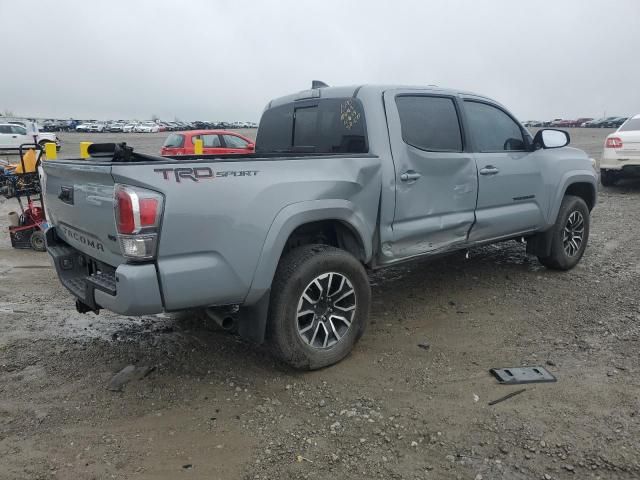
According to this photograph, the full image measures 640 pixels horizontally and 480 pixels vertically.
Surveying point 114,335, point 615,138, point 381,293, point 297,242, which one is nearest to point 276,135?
point 297,242

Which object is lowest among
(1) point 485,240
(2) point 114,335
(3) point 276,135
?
(2) point 114,335

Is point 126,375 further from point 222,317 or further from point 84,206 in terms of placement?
point 84,206

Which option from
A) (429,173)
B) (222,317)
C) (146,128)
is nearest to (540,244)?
(429,173)

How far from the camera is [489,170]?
4.76 m

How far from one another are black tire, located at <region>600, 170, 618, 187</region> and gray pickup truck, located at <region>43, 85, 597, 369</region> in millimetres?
7427

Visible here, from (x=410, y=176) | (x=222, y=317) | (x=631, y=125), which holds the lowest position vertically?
(x=222, y=317)

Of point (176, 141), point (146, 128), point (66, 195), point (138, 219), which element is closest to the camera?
point (138, 219)

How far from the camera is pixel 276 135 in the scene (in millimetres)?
4887

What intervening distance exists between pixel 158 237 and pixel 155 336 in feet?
5.91

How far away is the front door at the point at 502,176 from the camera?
15.6ft

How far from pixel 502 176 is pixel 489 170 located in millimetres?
224

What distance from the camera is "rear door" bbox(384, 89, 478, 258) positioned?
4.05 metres

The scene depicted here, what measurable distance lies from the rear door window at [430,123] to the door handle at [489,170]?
309 mm

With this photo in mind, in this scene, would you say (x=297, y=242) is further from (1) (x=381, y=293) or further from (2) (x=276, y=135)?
(1) (x=381, y=293)
